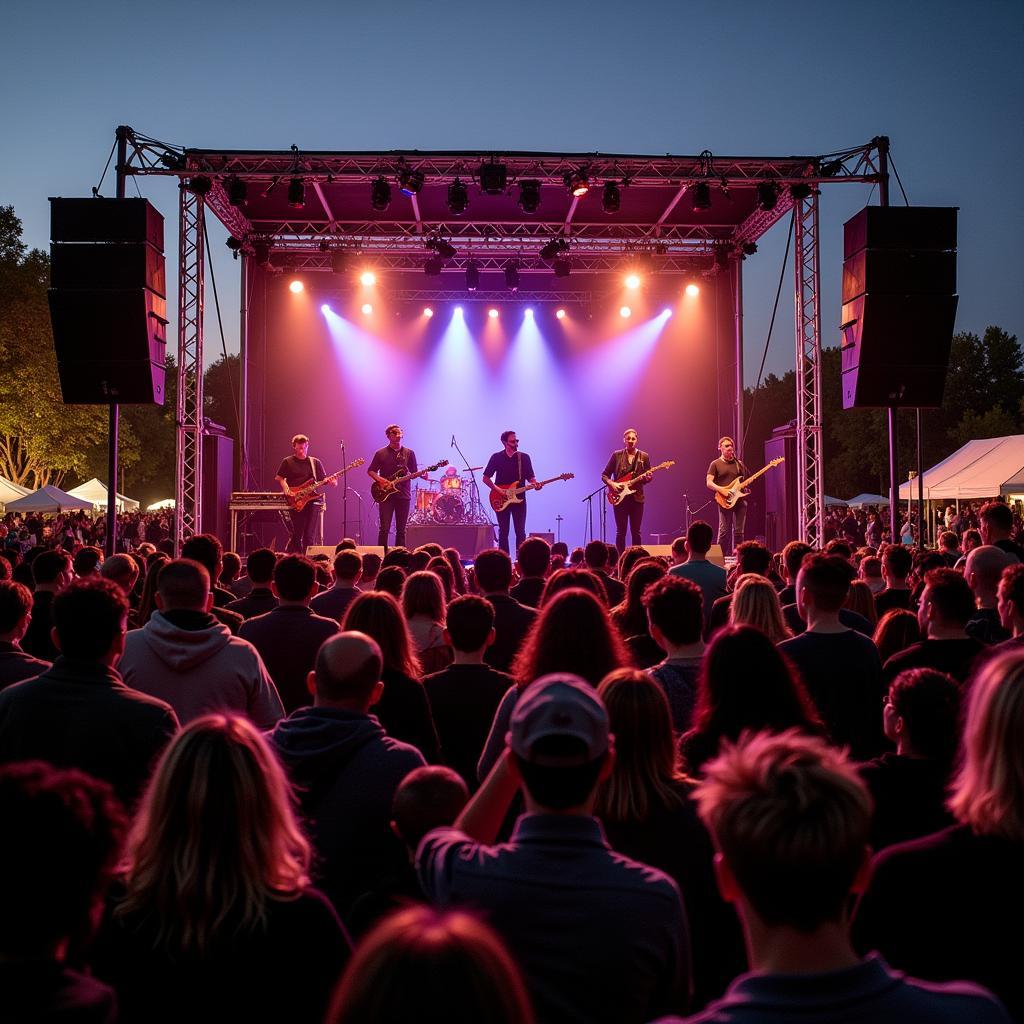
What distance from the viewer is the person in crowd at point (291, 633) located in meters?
4.81

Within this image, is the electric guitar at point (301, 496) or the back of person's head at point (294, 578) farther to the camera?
the electric guitar at point (301, 496)

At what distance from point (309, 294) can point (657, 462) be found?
25.1 ft

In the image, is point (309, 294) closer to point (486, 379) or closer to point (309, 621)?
point (486, 379)

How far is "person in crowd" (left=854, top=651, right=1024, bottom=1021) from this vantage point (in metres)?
1.94

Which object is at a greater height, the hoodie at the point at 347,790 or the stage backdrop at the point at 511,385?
the stage backdrop at the point at 511,385

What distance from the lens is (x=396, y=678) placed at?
3736mm

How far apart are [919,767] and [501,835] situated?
1.26 m

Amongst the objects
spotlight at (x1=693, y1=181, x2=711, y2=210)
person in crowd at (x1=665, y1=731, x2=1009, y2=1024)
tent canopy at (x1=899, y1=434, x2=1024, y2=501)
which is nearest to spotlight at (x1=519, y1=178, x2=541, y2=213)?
spotlight at (x1=693, y1=181, x2=711, y2=210)

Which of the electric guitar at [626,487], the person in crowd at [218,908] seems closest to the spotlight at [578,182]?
the electric guitar at [626,487]

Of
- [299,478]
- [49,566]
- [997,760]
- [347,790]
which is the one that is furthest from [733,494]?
[997,760]

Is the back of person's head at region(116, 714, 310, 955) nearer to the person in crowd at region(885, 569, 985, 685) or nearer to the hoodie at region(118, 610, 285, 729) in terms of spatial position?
the hoodie at region(118, 610, 285, 729)

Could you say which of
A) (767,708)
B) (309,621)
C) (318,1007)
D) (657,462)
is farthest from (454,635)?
(657,462)

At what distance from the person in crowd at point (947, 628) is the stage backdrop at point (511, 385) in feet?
51.9

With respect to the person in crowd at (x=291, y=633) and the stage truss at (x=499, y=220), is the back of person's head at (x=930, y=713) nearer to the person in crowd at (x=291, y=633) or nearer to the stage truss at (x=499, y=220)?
the person in crowd at (x=291, y=633)
